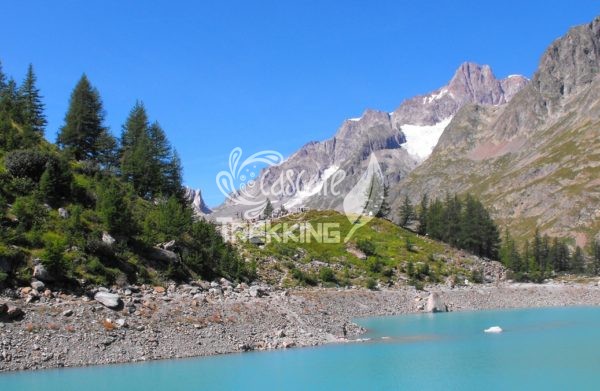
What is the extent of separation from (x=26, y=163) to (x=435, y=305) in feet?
179

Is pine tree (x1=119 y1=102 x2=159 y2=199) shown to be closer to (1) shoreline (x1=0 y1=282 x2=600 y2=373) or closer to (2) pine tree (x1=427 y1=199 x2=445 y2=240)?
(1) shoreline (x1=0 y1=282 x2=600 y2=373)

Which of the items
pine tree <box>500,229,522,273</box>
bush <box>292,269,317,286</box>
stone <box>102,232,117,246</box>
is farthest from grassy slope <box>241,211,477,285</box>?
stone <box>102,232,117,246</box>

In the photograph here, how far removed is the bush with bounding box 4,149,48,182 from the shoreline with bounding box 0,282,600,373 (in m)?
21.3

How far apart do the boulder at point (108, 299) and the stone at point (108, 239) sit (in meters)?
10.4

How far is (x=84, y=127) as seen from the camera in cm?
8706

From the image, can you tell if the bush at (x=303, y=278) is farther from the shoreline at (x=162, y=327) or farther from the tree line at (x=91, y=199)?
the shoreline at (x=162, y=327)

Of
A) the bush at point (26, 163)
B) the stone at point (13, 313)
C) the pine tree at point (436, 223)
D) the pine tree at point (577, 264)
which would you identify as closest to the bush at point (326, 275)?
the bush at point (26, 163)

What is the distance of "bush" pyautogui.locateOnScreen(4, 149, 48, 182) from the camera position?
59500 mm

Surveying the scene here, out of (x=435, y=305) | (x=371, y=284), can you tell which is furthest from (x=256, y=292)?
(x=371, y=284)

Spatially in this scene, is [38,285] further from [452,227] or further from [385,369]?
[452,227]

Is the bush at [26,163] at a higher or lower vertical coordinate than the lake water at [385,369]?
higher

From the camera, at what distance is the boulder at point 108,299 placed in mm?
42781

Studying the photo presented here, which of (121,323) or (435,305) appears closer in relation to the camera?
(121,323)

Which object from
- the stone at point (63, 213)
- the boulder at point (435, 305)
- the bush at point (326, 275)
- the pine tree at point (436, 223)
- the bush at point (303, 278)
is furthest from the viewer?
the pine tree at point (436, 223)
